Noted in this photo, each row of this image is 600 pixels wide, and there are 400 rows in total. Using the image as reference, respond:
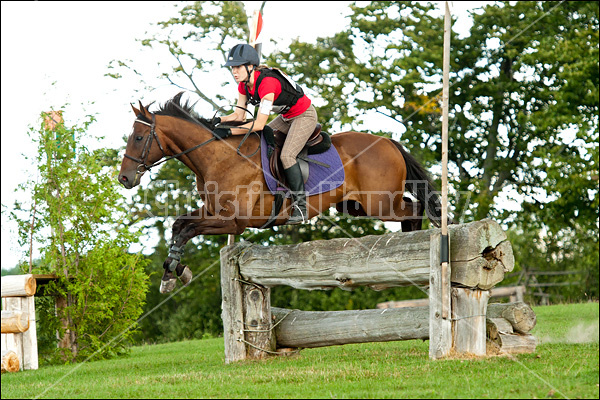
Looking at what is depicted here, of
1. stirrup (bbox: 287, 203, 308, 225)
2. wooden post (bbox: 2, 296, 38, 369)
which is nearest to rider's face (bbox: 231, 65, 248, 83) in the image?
stirrup (bbox: 287, 203, 308, 225)

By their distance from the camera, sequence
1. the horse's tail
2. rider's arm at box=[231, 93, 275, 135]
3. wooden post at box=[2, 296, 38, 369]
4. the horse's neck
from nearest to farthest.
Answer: rider's arm at box=[231, 93, 275, 135], the horse's neck, the horse's tail, wooden post at box=[2, 296, 38, 369]

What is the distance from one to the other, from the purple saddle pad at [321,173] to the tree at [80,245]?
3021mm

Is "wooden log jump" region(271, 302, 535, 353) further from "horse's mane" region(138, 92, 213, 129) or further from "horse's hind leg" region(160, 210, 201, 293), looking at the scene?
"horse's mane" region(138, 92, 213, 129)

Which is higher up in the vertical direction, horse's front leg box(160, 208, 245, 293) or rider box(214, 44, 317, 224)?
rider box(214, 44, 317, 224)

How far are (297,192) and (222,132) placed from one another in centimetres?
97

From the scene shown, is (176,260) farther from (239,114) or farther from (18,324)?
(18,324)

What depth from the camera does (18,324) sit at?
7.37 metres

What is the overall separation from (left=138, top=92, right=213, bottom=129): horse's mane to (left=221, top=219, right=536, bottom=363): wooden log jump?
53.9 inches

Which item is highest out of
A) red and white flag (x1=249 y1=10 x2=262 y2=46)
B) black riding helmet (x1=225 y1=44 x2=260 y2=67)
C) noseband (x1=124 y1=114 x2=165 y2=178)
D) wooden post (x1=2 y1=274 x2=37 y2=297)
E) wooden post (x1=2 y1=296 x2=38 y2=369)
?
red and white flag (x1=249 y1=10 x2=262 y2=46)

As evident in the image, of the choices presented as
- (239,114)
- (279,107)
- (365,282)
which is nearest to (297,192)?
(279,107)

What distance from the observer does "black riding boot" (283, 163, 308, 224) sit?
6742 mm

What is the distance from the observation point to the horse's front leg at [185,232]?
6.42 m

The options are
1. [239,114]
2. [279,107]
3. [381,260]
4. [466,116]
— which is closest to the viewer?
[381,260]

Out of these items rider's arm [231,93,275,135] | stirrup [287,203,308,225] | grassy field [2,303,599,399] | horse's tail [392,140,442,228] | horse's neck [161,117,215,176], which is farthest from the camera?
horse's tail [392,140,442,228]
